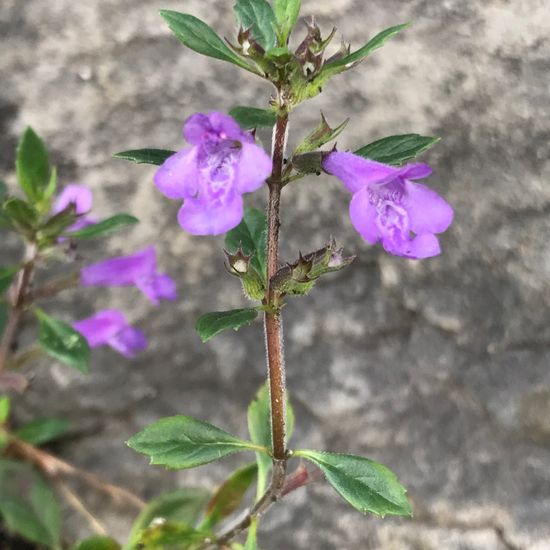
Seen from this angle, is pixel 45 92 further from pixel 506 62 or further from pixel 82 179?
pixel 506 62

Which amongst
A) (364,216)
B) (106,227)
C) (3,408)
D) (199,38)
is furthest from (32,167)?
(364,216)

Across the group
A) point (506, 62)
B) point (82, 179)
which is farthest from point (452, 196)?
point (82, 179)

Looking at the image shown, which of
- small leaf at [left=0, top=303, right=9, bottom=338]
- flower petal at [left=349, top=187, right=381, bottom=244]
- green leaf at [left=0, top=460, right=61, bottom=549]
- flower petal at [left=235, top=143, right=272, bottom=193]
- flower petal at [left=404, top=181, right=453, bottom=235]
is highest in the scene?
flower petal at [left=235, top=143, right=272, bottom=193]

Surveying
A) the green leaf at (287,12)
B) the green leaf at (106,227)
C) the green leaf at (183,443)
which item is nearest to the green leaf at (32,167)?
the green leaf at (106,227)

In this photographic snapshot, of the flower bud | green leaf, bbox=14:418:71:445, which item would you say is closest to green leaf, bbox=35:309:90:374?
green leaf, bbox=14:418:71:445

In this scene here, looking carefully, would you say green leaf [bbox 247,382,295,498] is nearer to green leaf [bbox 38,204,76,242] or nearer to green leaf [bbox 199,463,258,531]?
green leaf [bbox 199,463,258,531]

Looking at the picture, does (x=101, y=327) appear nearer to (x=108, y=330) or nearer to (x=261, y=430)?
(x=108, y=330)

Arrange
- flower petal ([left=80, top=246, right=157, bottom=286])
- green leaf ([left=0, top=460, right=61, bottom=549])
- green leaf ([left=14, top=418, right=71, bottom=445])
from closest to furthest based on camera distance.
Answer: flower petal ([left=80, top=246, right=157, bottom=286]) → green leaf ([left=0, top=460, right=61, bottom=549]) → green leaf ([left=14, top=418, right=71, bottom=445])
